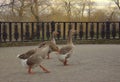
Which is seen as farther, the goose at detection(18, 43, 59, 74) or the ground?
A: the goose at detection(18, 43, 59, 74)

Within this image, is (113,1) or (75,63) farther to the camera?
(113,1)

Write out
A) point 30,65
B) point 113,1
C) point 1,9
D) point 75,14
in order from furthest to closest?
point 113,1
point 75,14
point 1,9
point 30,65

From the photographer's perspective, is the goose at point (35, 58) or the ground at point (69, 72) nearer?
the ground at point (69, 72)

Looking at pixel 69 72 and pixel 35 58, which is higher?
pixel 35 58

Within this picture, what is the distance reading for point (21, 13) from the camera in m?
36.7

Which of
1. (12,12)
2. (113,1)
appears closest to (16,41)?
(12,12)

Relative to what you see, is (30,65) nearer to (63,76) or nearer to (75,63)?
(63,76)

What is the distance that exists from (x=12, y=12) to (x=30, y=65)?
26.7 m

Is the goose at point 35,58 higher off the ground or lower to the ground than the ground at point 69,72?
higher

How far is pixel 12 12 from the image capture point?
115 feet

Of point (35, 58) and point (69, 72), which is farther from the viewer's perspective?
point (69, 72)

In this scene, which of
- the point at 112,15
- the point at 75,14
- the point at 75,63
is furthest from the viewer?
the point at 112,15

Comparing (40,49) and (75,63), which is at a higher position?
(40,49)

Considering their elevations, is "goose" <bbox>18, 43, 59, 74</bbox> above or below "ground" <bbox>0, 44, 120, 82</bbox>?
above
